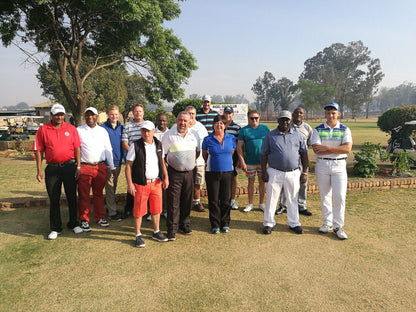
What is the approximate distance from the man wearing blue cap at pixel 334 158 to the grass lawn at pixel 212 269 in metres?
0.38

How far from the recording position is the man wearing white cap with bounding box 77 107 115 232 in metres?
4.24

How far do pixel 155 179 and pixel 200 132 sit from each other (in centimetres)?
138

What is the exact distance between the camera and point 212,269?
3191 millimetres

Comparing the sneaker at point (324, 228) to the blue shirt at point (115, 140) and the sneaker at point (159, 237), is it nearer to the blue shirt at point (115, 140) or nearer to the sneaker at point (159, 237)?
the sneaker at point (159, 237)

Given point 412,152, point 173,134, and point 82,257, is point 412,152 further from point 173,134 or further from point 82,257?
point 82,257

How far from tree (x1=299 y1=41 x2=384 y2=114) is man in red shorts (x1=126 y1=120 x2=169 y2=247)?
253 ft

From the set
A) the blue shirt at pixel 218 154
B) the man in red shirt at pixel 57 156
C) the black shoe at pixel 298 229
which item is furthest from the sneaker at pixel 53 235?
the black shoe at pixel 298 229

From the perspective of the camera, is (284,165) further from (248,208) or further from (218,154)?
(248,208)

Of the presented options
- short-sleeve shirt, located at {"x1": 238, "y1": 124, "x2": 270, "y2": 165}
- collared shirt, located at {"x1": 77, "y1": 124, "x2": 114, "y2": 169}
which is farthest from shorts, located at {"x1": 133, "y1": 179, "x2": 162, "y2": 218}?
short-sleeve shirt, located at {"x1": 238, "y1": 124, "x2": 270, "y2": 165}

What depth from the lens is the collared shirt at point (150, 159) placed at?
3689 mm

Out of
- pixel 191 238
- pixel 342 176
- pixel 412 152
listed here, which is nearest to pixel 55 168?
pixel 191 238

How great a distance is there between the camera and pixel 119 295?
107 inches

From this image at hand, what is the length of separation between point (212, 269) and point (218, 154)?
63.1 inches

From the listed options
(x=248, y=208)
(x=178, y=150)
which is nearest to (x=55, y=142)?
(x=178, y=150)
